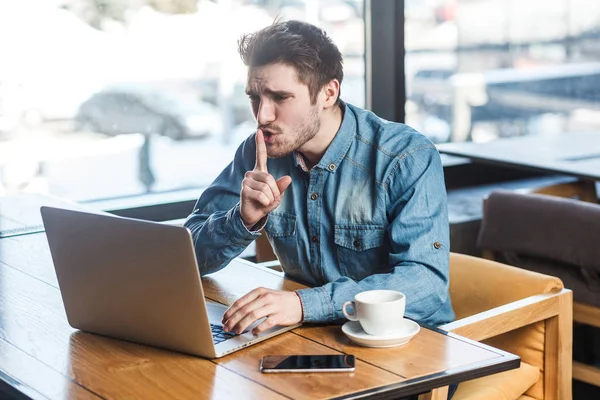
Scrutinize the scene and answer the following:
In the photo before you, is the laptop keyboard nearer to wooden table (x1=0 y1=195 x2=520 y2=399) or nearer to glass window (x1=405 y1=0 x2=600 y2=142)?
wooden table (x1=0 y1=195 x2=520 y2=399)

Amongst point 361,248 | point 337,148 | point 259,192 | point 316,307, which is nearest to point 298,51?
point 337,148

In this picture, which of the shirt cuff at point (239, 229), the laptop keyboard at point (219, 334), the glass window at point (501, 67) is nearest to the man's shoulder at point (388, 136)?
the shirt cuff at point (239, 229)

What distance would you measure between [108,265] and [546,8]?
297 centimetres

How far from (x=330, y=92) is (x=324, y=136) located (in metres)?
0.10

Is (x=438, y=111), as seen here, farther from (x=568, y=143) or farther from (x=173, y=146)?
(x=173, y=146)

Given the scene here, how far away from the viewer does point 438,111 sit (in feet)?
13.0

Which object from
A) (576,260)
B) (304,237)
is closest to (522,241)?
(576,260)

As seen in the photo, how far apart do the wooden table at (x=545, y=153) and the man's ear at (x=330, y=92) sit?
1.20m

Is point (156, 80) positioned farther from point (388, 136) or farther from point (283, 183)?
point (283, 183)

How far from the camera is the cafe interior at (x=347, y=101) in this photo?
162cm

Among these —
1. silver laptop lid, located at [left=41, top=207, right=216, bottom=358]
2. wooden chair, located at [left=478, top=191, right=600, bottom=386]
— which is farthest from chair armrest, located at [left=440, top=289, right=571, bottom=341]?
wooden chair, located at [left=478, top=191, right=600, bottom=386]

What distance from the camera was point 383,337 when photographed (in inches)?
64.6

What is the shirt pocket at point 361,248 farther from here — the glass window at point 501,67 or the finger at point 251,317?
the glass window at point 501,67

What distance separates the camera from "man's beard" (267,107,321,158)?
6.87ft
